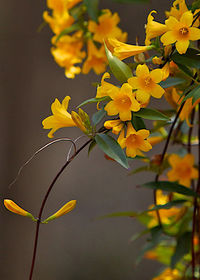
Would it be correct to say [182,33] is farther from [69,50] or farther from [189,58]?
[69,50]

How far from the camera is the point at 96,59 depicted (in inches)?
23.4

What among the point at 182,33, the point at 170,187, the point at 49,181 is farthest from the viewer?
the point at 49,181

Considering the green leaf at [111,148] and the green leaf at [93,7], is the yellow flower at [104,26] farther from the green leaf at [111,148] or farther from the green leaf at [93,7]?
the green leaf at [111,148]

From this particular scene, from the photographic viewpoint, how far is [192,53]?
14.1 inches

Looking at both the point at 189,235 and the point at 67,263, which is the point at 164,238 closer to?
the point at 189,235

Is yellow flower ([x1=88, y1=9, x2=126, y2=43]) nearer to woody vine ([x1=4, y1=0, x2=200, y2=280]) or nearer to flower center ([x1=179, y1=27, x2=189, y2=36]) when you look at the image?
woody vine ([x1=4, y1=0, x2=200, y2=280])

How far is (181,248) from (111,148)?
0.30m

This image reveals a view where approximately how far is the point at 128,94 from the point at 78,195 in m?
1.52

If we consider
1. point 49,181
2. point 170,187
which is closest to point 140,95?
point 170,187

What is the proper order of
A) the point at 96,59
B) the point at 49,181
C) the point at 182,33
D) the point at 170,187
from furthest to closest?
1. the point at 49,181
2. the point at 96,59
3. the point at 170,187
4. the point at 182,33

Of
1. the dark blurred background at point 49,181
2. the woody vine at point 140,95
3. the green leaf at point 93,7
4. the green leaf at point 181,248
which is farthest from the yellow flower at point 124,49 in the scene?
the dark blurred background at point 49,181

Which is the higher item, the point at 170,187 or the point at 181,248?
the point at 170,187

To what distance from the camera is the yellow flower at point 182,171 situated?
1.81ft

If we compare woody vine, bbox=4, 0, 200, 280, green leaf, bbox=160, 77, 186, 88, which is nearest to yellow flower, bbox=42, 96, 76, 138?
woody vine, bbox=4, 0, 200, 280
